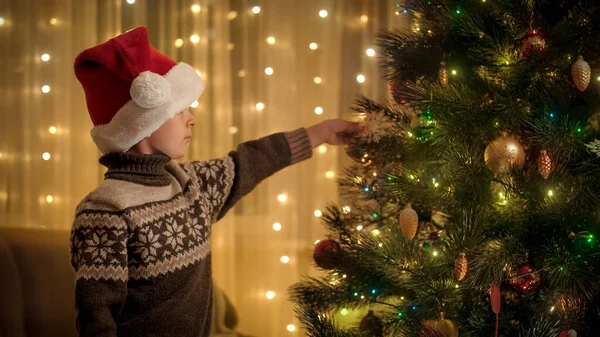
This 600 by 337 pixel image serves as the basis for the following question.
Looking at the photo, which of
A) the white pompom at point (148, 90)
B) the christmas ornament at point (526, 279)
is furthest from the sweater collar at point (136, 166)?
the christmas ornament at point (526, 279)

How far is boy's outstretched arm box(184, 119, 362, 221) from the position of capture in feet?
4.89

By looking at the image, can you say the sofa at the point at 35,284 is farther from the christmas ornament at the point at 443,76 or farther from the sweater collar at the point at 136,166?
the christmas ornament at the point at 443,76

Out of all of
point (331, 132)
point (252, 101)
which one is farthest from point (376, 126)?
point (252, 101)

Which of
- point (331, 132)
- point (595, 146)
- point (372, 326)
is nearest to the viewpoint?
point (595, 146)

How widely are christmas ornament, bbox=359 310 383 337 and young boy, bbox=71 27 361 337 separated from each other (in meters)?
0.38

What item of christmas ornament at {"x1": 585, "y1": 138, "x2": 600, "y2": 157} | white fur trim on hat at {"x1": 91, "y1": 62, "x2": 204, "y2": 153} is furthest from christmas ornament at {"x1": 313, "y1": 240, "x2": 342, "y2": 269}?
christmas ornament at {"x1": 585, "y1": 138, "x2": 600, "y2": 157}

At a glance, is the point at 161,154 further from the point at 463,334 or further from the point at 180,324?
the point at 463,334

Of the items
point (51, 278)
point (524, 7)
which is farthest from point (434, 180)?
point (51, 278)

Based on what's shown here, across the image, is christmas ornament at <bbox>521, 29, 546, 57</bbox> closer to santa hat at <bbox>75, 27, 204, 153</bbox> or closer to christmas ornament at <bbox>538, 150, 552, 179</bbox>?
christmas ornament at <bbox>538, 150, 552, 179</bbox>

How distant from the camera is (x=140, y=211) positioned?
51.0 inches

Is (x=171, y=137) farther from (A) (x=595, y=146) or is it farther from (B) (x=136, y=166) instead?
(A) (x=595, y=146)

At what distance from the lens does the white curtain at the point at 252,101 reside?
2.16 metres

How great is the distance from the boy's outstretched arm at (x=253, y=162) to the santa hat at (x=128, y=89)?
21 centimetres

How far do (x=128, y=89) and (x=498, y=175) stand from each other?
0.78 m
